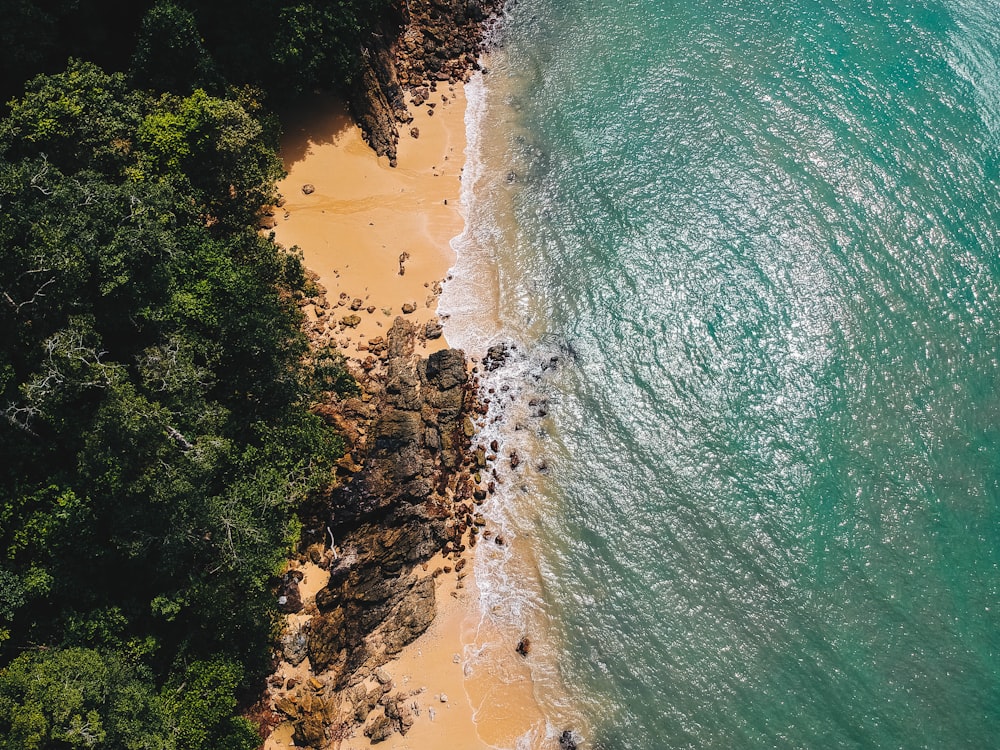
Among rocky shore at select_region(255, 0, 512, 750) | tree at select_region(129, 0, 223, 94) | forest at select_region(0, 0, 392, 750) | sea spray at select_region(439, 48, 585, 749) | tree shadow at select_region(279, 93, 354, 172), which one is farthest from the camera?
tree shadow at select_region(279, 93, 354, 172)

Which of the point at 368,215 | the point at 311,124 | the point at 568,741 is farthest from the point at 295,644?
Result: the point at 311,124

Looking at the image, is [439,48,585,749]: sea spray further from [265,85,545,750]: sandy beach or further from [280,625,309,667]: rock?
[280,625,309,667]: rock

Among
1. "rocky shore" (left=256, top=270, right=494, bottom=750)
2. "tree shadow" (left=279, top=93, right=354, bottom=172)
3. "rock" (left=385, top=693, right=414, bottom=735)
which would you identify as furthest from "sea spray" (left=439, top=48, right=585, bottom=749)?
"tree shadow" (left=279, top=93, right=354, bottom=172)

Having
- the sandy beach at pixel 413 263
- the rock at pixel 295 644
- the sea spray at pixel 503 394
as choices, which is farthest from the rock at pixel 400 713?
the rock at pixel 295 644

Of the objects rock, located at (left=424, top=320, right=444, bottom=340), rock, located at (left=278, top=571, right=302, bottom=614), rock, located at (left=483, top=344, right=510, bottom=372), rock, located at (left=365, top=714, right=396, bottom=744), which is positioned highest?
rock, located at (left=424, top=320, right=444, bottom=340)

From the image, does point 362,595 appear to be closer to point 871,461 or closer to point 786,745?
point 786,745

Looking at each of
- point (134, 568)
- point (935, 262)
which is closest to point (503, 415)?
point (134, 568)
